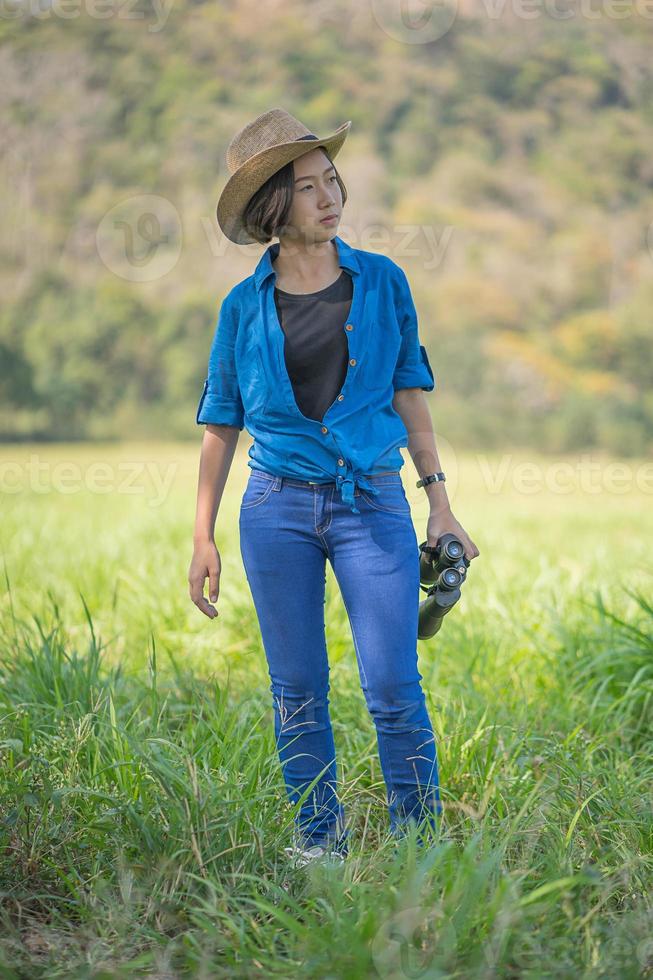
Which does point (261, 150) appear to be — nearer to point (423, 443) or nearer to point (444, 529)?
point (423, 443)

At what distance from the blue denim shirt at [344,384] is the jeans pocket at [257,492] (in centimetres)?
3

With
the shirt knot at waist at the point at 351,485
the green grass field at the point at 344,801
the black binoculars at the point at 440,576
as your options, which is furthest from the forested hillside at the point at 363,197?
the shirt knot at waist at the point at 351,485

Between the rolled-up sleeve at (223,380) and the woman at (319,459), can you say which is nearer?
the woman at (319,459)

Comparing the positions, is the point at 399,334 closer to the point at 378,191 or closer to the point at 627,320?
the point at 627,320

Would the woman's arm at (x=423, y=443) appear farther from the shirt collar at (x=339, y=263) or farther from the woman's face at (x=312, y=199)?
the woman's face at (x=312, y=199)

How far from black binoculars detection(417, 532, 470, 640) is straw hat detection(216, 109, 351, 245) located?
2.96 ft

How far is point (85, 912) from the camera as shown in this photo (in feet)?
6.62

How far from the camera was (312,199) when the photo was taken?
246cm

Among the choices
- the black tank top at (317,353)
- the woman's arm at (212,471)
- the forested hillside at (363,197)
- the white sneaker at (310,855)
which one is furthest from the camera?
the forested hillside at (363,197)

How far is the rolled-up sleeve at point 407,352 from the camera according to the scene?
2.52m

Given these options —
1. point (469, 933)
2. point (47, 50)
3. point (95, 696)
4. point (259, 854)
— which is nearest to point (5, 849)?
point (259, 854)

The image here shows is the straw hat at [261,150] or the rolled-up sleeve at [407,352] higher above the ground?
the straw hat at [261,150]

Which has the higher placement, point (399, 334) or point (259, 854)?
point (399, 334)

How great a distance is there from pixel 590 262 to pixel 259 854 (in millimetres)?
35097
